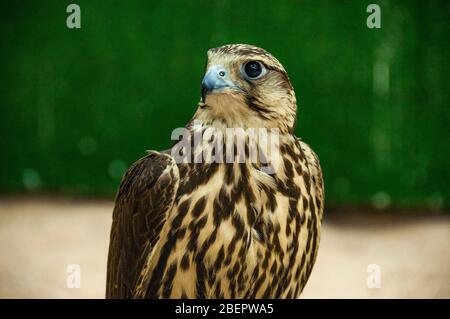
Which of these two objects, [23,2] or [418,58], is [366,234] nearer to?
[418,58]

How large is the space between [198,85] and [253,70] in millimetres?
2679

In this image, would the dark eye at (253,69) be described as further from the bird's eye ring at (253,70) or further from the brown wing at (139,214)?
the brown wing at (139,214)

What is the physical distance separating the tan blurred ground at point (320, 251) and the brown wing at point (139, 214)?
1.43 m

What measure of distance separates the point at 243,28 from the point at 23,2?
5.33ft

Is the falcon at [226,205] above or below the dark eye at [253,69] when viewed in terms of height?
below

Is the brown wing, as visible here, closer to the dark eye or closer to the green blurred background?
the dark eye

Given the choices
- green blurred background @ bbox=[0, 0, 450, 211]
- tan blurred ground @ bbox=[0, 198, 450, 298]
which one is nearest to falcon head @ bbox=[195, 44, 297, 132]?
tan blurred ground @ bbox=[0, 198, 450, 298]

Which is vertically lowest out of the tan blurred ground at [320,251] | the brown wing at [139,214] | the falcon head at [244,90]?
the tan blurred ground at [320,251]

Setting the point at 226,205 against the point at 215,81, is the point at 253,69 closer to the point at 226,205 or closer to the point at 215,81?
the point at 215,81

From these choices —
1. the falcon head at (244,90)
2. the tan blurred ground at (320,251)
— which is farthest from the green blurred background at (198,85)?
the falcon head at (244,90)

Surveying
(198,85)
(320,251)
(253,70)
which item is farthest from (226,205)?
(198,85)

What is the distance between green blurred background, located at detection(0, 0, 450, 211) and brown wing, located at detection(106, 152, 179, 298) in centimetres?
254

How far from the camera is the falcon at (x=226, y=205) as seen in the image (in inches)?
73.6

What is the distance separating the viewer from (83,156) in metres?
4.85
